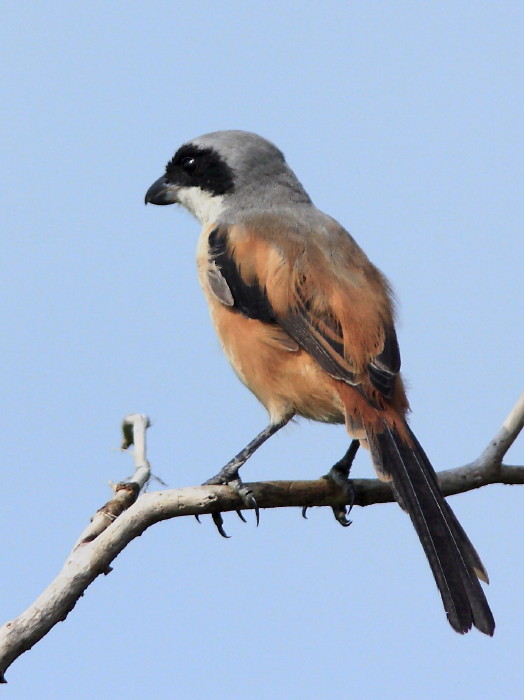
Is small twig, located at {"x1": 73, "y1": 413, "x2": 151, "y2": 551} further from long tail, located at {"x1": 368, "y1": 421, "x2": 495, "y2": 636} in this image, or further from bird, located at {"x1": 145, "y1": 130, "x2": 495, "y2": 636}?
long tail, located at {"x1": 368, "y1": 421, "x2": 495, "y2": 636}

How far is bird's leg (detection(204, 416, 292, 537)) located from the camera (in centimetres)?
411

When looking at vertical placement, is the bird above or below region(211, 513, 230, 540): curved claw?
above

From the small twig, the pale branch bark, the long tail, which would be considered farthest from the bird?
the small twig

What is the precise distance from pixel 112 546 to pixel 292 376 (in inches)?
56.9

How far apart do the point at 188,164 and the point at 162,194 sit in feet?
0.79

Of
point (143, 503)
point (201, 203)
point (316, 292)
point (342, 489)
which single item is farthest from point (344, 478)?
point (201, 203)

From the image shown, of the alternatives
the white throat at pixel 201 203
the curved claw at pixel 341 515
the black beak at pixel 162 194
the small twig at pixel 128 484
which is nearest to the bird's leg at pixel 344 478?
the curved claw at pixel 341 515

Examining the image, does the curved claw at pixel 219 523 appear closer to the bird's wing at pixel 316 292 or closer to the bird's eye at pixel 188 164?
the bird's wing at pixel 316 292

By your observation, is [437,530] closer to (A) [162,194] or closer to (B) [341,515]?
(B) [341,515]

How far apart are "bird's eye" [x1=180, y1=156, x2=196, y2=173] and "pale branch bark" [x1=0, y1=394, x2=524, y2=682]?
2.03m

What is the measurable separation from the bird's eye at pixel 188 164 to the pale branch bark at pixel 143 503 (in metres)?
2.03

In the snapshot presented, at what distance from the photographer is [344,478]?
15.4ft

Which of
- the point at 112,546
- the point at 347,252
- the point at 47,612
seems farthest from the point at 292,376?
the point at 47,612

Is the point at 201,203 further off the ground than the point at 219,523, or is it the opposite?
the point at 201,203
